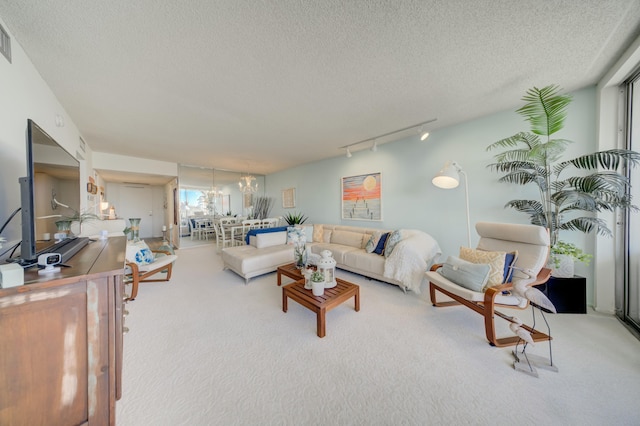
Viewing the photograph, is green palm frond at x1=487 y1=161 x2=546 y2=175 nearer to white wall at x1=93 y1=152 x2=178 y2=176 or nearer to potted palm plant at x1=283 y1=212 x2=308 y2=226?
potted palm plant at x1=283 y1=212 x2=308 y2=226

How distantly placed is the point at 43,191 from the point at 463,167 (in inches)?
176

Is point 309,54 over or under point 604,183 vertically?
over

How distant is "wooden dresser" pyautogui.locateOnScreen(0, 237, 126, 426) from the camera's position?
800 millimetres

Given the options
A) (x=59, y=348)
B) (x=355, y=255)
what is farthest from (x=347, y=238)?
(x=59, y=348)

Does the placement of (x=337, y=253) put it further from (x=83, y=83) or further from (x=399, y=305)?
(x=83, y=83)

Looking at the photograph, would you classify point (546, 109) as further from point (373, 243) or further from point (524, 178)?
point (373, 243)

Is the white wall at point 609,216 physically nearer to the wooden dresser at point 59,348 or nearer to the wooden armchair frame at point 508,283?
the wooden armchair frame at point 508,283

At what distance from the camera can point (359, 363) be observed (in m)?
1.55

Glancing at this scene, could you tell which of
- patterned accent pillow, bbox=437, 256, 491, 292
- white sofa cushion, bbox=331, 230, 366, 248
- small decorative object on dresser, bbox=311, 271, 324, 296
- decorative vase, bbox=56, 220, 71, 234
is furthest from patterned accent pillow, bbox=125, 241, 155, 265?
patterned accent pillow, bbox=437, 256, 491, 292

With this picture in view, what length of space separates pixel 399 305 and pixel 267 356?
161cm

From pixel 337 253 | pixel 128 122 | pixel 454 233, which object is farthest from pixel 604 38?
pixel 128 122

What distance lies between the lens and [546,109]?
1.98 metres

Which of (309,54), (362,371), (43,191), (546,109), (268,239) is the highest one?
(309,54)

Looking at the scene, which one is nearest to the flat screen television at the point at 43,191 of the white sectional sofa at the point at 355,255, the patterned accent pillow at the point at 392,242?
the white sectional sofa at the point at 355,255
